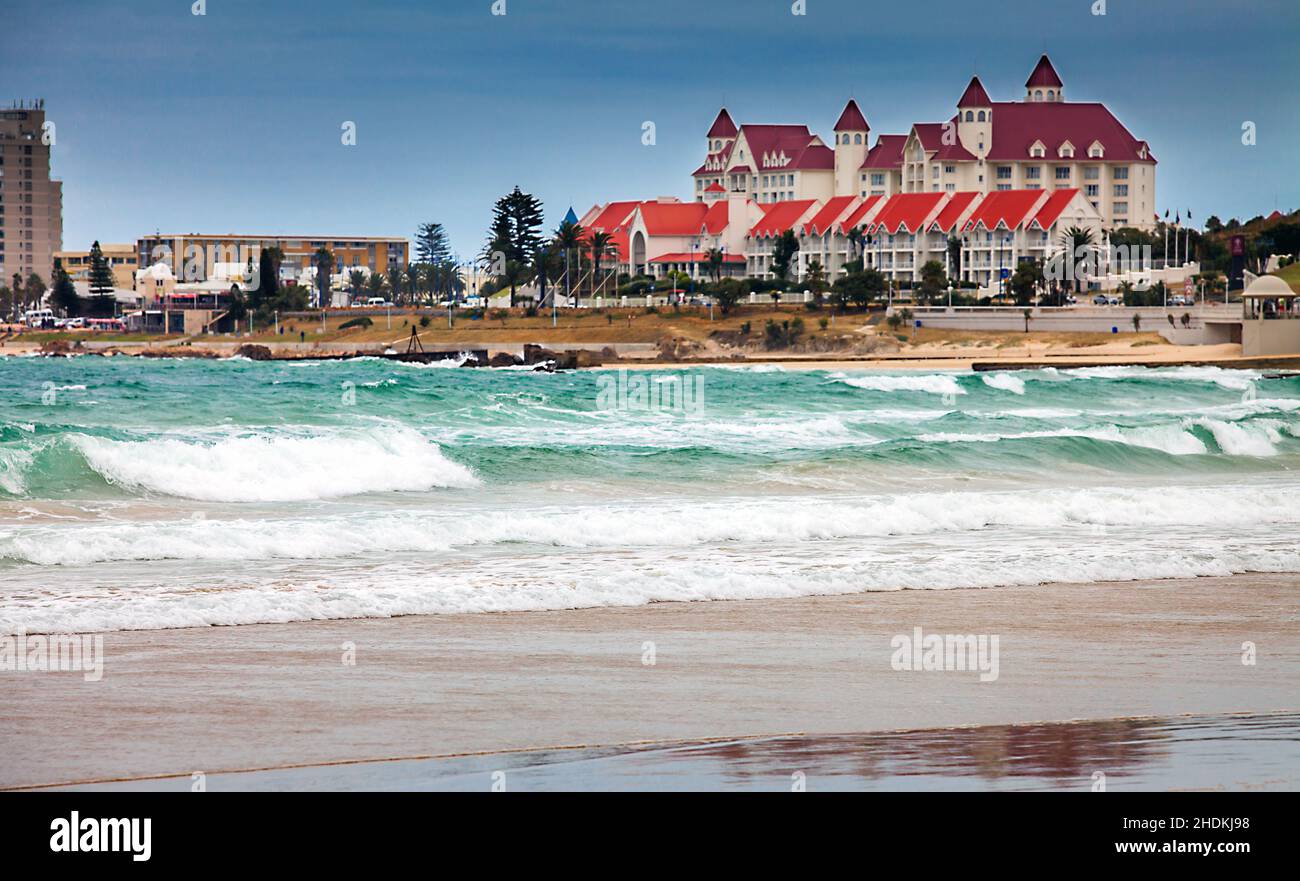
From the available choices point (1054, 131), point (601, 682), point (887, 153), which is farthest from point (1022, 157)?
point (601, 682)

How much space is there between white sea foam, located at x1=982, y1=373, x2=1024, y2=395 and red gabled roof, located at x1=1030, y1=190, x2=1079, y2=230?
53.4 meters

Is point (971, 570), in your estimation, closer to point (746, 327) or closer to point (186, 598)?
point (186, 598)

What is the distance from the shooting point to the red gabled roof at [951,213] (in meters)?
126

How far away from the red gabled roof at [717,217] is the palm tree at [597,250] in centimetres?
935

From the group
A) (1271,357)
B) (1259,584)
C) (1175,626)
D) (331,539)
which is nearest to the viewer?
(1175,626)

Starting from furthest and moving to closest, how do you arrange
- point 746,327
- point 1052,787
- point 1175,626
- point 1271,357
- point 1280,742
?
1. point 746,327
2. point 1271,357
3. point 1175,626
4. point 1280,742
5. point 1052,787

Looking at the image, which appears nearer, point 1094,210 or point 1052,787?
point 1052,787

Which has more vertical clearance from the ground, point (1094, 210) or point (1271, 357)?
point (1094, 210)

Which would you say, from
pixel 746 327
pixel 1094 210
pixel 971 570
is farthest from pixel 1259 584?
pixel 1094 210

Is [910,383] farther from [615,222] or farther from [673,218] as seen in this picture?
[615,222]

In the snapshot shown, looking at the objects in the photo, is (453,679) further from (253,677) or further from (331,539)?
(331,539)

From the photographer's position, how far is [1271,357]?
80250mm

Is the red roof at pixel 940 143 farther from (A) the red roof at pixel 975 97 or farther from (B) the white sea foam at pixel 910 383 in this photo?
(B) the white sea foam at pixel 910 383

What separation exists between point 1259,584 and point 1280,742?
6.68m
